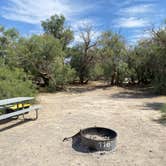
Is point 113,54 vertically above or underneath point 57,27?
underneath

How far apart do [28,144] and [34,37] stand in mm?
10924

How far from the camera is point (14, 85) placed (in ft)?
28.2

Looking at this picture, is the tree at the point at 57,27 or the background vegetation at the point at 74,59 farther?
the tree at the point at 57,27

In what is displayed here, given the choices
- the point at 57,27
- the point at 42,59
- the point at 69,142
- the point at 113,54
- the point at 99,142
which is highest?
the point at 57,27

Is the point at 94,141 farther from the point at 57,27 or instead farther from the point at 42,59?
the point at 57,27

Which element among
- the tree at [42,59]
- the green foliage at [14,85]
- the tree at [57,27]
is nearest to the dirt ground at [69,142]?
the green foliage at [14,85]

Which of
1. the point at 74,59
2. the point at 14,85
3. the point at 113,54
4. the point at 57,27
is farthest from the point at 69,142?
the point at 57,27

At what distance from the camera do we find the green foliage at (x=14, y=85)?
8.05 m

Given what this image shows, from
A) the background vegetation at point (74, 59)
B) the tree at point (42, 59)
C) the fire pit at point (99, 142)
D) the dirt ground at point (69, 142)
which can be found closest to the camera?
the dirt ground at point (69, 142)

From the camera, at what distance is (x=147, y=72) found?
18.7 meters

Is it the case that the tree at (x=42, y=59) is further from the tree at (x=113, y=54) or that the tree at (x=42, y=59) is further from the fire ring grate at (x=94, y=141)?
the fire ring grate at (x=94, y=141)

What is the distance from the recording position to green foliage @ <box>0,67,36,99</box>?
8047mm

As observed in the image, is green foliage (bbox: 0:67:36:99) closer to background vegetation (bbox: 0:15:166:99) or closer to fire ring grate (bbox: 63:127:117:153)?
background vegetation (bbox: 0:15:166:99)

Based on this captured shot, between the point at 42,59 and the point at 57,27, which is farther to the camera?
the point at 57,27
